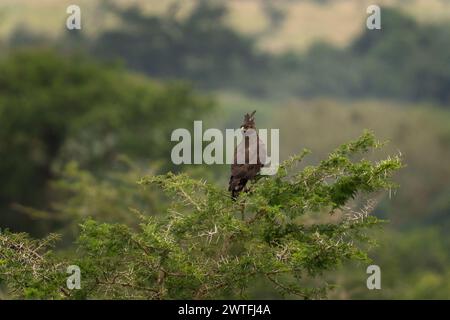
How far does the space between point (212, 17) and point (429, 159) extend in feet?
78.2

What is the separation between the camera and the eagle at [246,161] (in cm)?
1231

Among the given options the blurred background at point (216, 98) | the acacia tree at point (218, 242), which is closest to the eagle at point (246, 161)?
the acacia tree at point (218, 242)

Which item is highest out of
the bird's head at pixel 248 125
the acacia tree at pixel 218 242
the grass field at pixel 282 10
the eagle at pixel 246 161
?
the grass field at pixel 282 10

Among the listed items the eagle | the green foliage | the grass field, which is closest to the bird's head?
the eagle

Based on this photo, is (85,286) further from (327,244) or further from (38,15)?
(38,15)

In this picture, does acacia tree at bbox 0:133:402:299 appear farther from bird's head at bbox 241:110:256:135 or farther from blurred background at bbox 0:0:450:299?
blurred background at bbox 0:0:450:299

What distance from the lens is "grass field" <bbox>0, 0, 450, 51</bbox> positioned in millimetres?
77831

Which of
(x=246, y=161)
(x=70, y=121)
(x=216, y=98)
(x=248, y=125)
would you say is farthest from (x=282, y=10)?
(x=246, y=161)

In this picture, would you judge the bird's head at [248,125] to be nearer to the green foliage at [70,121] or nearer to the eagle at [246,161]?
the eagle at [246,161]

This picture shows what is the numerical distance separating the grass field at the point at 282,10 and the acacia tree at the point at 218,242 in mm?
61936

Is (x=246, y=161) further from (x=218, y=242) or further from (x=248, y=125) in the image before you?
(x=218, y=242)

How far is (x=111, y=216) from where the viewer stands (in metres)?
26.1

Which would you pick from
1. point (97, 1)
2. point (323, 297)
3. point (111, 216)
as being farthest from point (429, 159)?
point (323, 297)

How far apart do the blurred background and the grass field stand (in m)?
0.15
